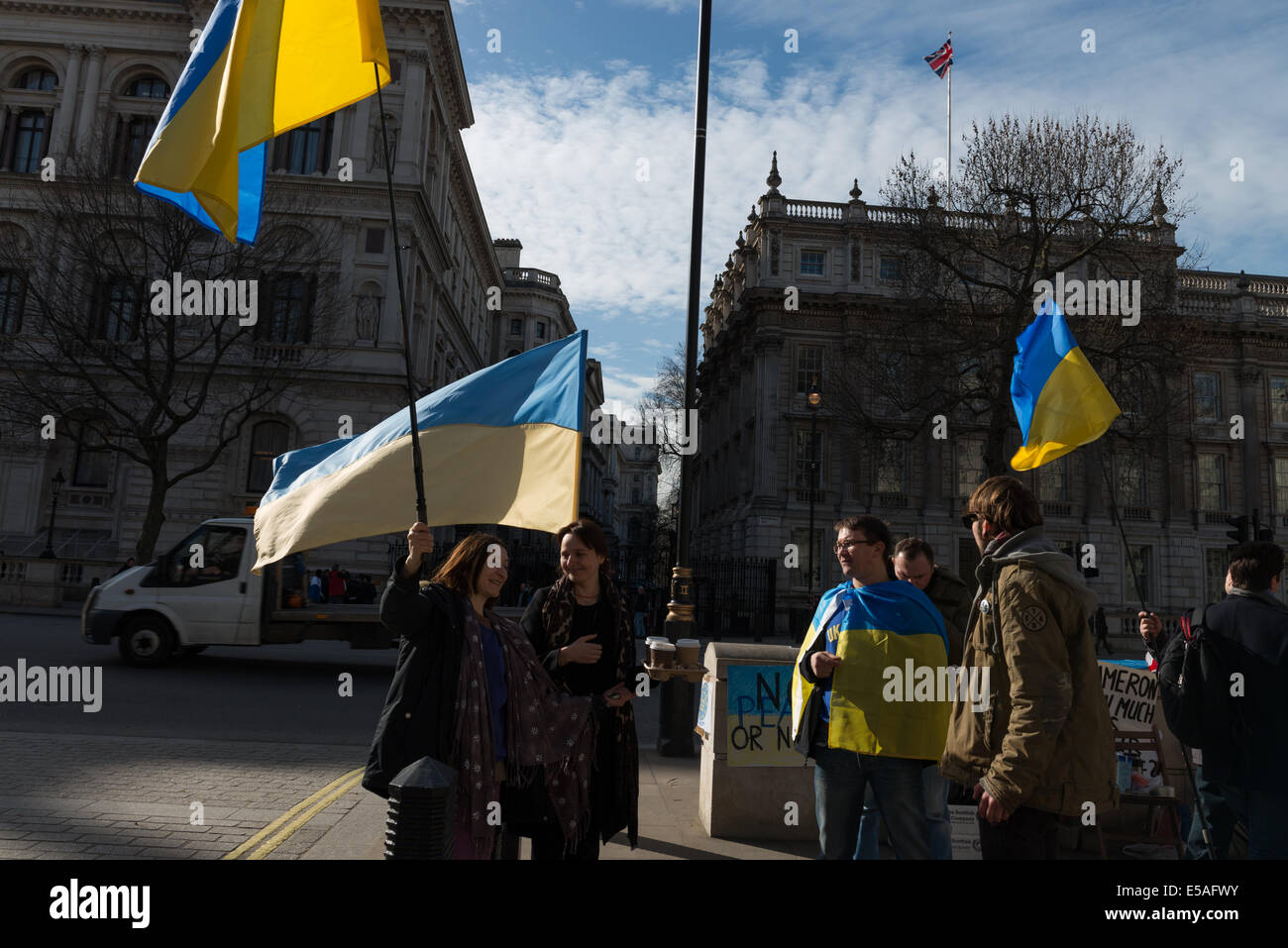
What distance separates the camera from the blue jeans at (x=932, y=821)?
414 centimetres

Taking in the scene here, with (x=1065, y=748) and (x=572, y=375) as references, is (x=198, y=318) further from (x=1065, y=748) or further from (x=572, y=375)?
(x=1065, y=748)

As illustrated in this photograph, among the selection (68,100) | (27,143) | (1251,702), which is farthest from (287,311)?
(1251,702)

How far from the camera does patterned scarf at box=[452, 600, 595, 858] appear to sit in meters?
3.89

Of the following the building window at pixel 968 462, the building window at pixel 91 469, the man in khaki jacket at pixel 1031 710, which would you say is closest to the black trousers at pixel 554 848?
the man in khaki jacket at pixel 1031 710

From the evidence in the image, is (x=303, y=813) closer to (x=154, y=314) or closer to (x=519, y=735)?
(x=519, y=735)

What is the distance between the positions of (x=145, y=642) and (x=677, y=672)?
10939mm

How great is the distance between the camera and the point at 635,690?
4.62 metres

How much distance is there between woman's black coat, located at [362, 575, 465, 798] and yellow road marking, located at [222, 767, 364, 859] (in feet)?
6.58

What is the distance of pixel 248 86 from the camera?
14.0 feet

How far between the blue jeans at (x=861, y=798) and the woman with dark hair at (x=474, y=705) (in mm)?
1114

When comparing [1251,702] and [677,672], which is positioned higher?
[1251,702]

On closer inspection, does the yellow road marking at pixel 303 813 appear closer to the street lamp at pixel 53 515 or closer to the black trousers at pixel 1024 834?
the black trousers at pixel 1024 834

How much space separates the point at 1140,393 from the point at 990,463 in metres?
5.14

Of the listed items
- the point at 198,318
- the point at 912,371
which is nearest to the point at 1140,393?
the point at 912,371
